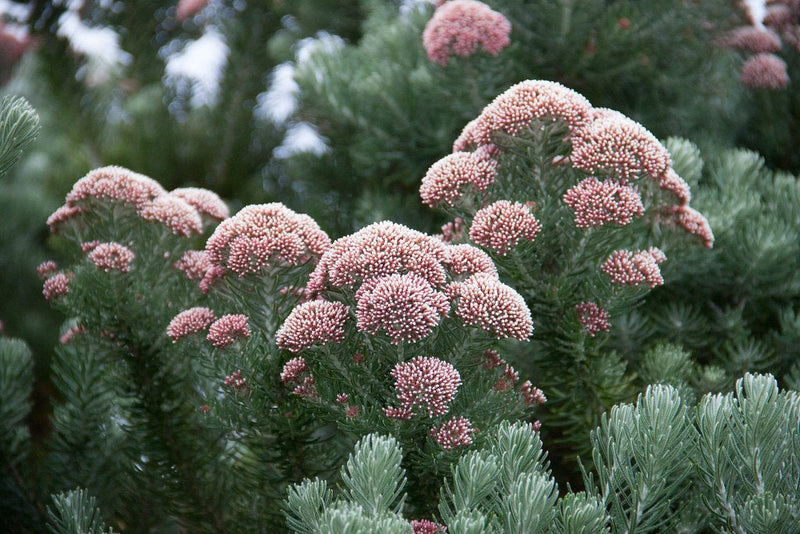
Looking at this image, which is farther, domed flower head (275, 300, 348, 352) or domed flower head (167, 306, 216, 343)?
domed flower head (167, 306, 216, 343)

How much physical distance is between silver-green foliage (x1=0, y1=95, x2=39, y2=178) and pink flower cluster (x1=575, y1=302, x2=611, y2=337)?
807 mm

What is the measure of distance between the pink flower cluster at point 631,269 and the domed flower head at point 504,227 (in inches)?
5.3

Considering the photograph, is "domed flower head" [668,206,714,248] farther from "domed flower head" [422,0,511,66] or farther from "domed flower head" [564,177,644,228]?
"domed flower head" [422,0,511,66]

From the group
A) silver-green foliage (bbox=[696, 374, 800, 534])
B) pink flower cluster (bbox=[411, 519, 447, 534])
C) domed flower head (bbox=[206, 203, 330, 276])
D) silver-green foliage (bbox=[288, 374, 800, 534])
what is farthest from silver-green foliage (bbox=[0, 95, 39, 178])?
silver-green foliage (bbox=[696, 374, 800, 534])

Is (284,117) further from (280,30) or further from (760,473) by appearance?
(760,473)

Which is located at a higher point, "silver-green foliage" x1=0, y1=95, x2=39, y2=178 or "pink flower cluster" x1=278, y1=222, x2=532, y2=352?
"silver-green foliage" x1=0, y1=95, x2=39, y2=178

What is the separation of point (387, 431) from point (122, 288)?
20.6 inches

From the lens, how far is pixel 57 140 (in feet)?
8.80

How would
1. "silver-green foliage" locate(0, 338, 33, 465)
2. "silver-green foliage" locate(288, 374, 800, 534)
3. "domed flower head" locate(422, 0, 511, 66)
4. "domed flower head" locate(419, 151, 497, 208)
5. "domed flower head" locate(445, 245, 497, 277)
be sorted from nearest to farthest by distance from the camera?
"silver-green foliage" locate(288, 374, 800, 534) < "domed flower head" locate(445, 245, 497, 277) < "domed flower head" locate(419, 151, 497, 208) < "silver-green foliage" locate(0, 338, 33, 465) < "domed flower head" locate(422, 0, 511, 66)

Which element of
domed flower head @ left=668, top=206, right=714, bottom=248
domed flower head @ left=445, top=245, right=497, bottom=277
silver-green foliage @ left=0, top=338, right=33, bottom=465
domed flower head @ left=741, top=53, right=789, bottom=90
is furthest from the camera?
domed flower head @ left=741, top=53, right=789, bottom=90

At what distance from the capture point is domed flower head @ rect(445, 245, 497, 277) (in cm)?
99

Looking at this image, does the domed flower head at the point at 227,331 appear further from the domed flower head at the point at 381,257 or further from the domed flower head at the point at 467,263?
the domed flower head at the point at 467,263

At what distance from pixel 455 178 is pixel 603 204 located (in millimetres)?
219

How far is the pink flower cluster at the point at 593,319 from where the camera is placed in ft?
3.65
